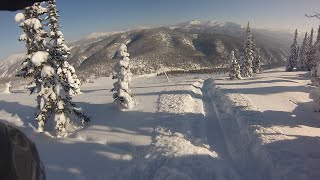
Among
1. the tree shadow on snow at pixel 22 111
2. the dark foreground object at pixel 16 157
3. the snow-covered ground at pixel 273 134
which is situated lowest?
the tree shadow on snow at pixel 22 111

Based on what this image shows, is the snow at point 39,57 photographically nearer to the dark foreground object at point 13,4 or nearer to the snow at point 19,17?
the snow at point 19,17

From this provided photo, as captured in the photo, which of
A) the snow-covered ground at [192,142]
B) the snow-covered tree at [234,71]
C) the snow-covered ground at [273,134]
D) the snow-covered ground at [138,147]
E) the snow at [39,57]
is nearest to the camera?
the snow-covered ground at [273,134]

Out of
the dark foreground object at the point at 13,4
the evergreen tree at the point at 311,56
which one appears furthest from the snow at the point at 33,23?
the dark foreground object at the point at 13,4

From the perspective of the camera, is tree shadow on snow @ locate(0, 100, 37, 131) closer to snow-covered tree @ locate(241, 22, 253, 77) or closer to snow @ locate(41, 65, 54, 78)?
snow @ locate(41, 65, 54, 78)

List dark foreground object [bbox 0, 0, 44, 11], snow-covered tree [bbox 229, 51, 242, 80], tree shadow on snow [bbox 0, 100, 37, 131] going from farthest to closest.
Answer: snow-covered tree [bbox 229, 51, 242, 80], tree shadow on snow [bbox 0, 100, 37, 131], dark foreground object [bbox 0, 0, 44, 11]

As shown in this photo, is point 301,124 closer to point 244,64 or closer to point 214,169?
point 214,169

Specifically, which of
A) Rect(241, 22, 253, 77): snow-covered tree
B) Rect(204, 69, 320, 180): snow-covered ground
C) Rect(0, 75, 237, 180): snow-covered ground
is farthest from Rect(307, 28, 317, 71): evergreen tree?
Rect(241, 22, 253, 77): snow-covered tree
